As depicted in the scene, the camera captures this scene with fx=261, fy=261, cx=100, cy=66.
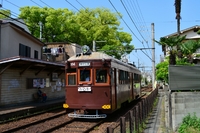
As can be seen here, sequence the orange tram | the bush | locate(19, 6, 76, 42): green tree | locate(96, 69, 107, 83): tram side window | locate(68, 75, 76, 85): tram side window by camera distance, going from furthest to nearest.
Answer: locate(19, 6, 76, 42): green tree < locate(68, 75, 76, 85): tram side window < locate(96, 69, 107, 83): tram side window < the orange tram < the bush

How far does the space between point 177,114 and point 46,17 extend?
104ft

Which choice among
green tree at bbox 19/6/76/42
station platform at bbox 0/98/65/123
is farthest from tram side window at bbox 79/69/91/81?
green tree at bbox 19/6/76/42

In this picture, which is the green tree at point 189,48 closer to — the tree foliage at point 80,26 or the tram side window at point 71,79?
the tram side window at point 71,79

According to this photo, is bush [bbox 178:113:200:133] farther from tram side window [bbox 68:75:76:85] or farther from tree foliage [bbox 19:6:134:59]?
tree foliage [bbox 19:6:134:59]

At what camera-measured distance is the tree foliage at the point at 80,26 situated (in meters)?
37.6

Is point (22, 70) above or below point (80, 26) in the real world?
below

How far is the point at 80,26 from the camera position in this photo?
40031 millimetres

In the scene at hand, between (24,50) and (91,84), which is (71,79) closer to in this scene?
(91,84)

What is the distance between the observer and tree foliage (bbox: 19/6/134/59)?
123 feet

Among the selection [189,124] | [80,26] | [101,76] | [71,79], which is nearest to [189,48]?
[101,76]

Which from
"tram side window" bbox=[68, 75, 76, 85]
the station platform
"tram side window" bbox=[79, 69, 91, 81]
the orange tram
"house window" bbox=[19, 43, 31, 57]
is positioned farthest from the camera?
"house window" bbox=[19, 43, 31, 57]

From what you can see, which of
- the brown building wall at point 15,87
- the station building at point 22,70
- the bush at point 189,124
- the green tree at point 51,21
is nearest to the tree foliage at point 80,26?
the green tree at point 51,21

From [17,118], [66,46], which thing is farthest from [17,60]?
[66,46]

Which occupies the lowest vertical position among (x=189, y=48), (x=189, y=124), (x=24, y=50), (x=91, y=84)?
(x=189, y=124)
